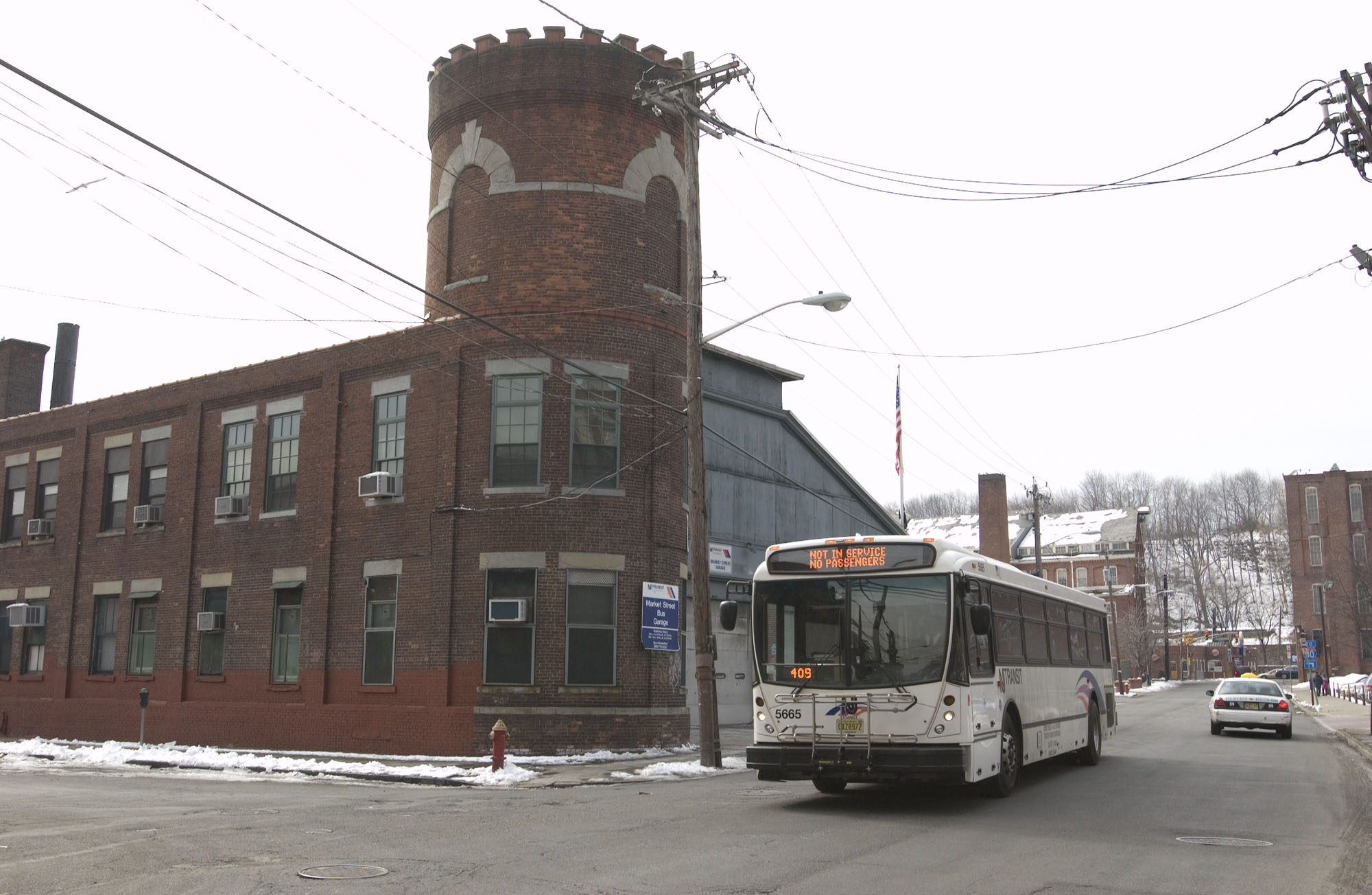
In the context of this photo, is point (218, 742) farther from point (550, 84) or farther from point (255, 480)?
point (550, 84)

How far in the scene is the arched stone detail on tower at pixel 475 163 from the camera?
22625 mm

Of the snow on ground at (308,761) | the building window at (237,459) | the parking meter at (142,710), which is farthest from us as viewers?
the building window at (237,459)

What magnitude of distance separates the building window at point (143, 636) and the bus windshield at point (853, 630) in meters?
19.7

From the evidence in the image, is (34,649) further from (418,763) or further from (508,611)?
(508,611)

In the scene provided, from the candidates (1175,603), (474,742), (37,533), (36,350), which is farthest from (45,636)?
(1175,603)

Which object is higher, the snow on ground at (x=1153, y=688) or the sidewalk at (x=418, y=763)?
the sidewalk at (x=418, y=763)

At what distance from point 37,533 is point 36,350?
29.4 feet

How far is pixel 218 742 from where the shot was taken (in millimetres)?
25281

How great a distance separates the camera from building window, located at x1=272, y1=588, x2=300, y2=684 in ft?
80.2

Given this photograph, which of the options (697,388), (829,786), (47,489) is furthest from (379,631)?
(47,489)

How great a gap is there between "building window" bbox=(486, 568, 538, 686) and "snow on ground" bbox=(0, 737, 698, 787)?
1504 millimetres

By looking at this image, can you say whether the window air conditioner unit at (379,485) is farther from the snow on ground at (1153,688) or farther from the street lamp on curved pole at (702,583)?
the snow on ground at (1153,688)

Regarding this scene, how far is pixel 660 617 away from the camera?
2148 cm

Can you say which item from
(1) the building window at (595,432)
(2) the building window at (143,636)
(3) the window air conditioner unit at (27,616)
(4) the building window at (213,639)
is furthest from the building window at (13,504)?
(1) the building window at (595,432)
